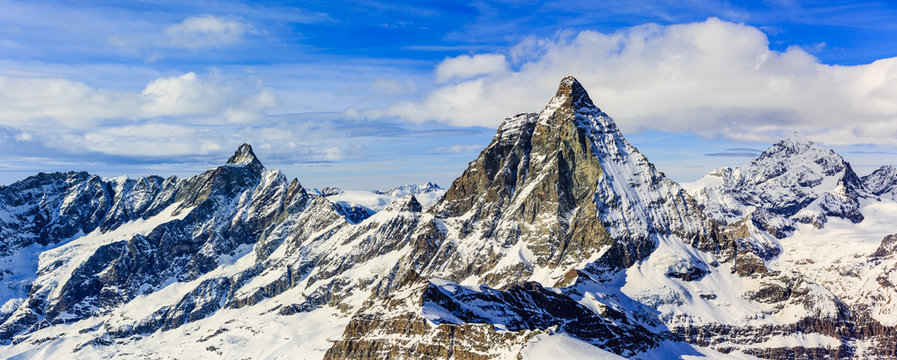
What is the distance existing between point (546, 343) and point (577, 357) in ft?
31.2

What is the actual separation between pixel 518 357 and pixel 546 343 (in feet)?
37.9

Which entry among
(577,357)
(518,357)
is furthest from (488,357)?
(577,357)

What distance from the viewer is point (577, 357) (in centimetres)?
19662

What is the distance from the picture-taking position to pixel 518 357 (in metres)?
191

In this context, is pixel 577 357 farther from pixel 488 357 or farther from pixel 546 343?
pixel 488 357

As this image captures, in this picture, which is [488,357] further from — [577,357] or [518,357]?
[577,357]

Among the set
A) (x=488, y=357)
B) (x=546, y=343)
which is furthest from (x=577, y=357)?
(x=488, y=357)

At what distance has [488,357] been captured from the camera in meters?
199

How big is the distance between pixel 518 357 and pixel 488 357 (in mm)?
11338

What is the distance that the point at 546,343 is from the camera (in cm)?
19825

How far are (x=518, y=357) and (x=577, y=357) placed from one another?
60.3ft
